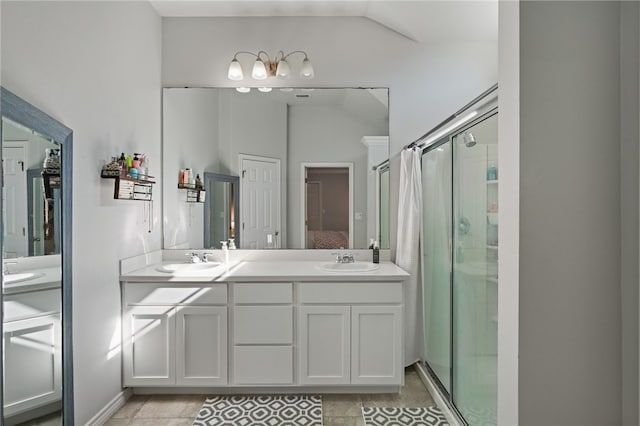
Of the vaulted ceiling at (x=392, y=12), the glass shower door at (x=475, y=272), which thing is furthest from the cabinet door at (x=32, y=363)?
the vaulted ceiling at (x=392, y=12)

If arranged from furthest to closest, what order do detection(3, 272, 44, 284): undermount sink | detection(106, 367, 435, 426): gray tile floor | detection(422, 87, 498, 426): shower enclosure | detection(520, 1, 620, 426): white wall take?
detection(106, 367, 435, 426): gray tile floor < detection(422, 87, 498, 426): shower enclosure < detection(3, 272, 44, 284): undermount sink < detection(520, 1, 620, 426): white wall

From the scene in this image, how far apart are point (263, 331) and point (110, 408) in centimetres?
99

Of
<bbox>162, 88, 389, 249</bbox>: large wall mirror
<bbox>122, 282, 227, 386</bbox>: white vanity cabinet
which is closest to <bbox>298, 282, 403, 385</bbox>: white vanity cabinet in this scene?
<bbox>122, 282, 227, 386</bbox>: white vanity cabinet

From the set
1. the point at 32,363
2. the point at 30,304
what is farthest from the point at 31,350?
the point at 30,304

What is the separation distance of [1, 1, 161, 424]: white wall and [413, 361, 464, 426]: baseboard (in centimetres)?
199

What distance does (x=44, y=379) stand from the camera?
1.76 m

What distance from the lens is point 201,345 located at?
8.48ft

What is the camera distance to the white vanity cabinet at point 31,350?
1.51 metres

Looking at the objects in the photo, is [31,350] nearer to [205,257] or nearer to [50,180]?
[50,180]

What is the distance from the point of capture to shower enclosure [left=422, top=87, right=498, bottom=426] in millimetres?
1838

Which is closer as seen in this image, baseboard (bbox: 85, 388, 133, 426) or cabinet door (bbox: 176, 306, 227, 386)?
baseboard (bbox: 85, 388, 133, 426)

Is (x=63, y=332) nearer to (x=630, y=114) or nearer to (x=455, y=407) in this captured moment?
(x=455, y=407)

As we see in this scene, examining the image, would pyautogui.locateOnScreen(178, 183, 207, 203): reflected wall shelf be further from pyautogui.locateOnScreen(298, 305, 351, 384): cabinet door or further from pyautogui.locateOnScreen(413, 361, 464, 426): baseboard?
pyautogui.locateOnScreen(413, 361, 464, 426): baseboard

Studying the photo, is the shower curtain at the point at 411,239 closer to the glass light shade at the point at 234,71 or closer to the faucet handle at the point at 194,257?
the glass light shade at the point at 234,71
